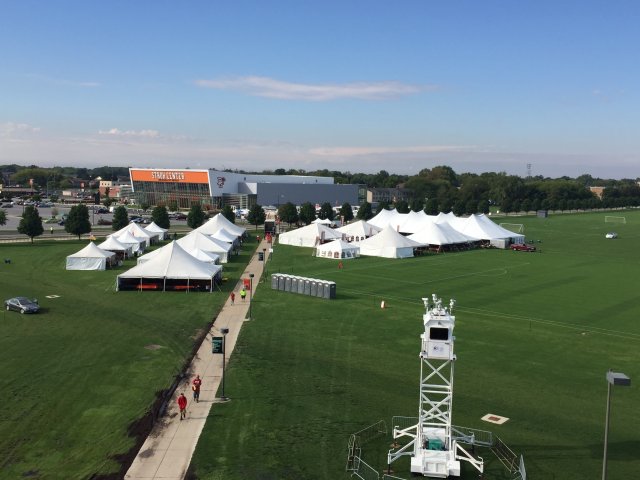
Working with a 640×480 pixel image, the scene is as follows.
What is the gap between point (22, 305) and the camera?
34.5 m

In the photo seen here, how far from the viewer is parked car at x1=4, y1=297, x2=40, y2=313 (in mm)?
34412

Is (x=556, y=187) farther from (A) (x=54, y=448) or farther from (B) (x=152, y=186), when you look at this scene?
(A) (x=54, y=448)

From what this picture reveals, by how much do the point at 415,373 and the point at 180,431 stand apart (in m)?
11.0

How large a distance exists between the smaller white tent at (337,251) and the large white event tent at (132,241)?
19.1 m

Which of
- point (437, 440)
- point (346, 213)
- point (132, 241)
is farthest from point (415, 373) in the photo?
point (346, 213)

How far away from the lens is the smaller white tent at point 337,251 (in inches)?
2451

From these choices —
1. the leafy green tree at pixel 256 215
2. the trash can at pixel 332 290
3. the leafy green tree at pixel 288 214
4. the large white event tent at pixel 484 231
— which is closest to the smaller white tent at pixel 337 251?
the trash can at pixel 332 290

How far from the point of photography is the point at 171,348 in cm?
2816

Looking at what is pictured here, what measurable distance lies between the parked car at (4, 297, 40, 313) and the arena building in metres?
95.5

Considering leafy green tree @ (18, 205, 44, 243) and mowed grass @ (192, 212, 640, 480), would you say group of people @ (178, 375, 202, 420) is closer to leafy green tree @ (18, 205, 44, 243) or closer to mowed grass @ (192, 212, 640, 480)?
mowed grass @ (192, 212, 640, 480)

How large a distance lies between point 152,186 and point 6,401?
130676 mm

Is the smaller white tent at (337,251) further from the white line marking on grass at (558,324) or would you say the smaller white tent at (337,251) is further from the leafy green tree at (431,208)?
→ the leafy green tree at (431,208)

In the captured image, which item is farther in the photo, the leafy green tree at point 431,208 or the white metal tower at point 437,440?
the leafy green tree at point 431,208

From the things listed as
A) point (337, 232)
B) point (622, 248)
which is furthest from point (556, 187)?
point (337, 232)
